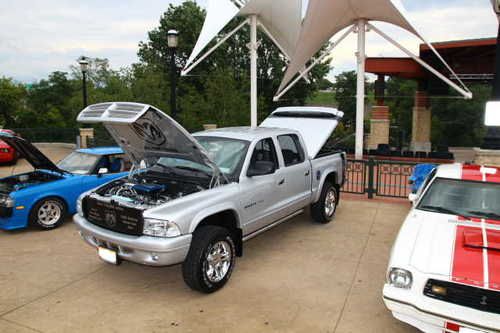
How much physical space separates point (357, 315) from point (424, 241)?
3.75 ft

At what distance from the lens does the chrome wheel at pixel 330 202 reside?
7866 mm

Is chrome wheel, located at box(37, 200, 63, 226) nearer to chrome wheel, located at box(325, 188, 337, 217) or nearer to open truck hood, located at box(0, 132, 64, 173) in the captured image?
open truck hood, located at box(0, 132, 64, 173)

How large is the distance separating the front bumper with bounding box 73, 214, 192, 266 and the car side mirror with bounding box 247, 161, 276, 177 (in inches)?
59.2

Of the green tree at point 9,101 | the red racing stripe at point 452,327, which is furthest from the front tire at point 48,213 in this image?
the green tree at point 9,101

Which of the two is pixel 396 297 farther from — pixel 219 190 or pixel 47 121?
pixel 47 121

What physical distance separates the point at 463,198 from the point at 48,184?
705 cm

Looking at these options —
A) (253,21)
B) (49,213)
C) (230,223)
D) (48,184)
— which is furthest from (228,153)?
(253,21)

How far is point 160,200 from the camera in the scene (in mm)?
4871

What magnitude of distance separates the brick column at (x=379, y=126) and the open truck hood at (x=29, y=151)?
20747mm

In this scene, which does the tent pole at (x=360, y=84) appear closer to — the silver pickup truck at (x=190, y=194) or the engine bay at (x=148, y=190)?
the silver pickup truck at (x=190, y=194)

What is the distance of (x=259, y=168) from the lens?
5.59 m

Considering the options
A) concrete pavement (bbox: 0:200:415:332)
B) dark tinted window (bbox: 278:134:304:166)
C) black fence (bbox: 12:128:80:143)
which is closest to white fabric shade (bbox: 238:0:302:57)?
black fence (bbox: 12:128:80:143)

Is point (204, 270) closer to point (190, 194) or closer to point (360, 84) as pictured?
point (190, 194)

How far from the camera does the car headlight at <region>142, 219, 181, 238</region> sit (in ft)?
14.4
